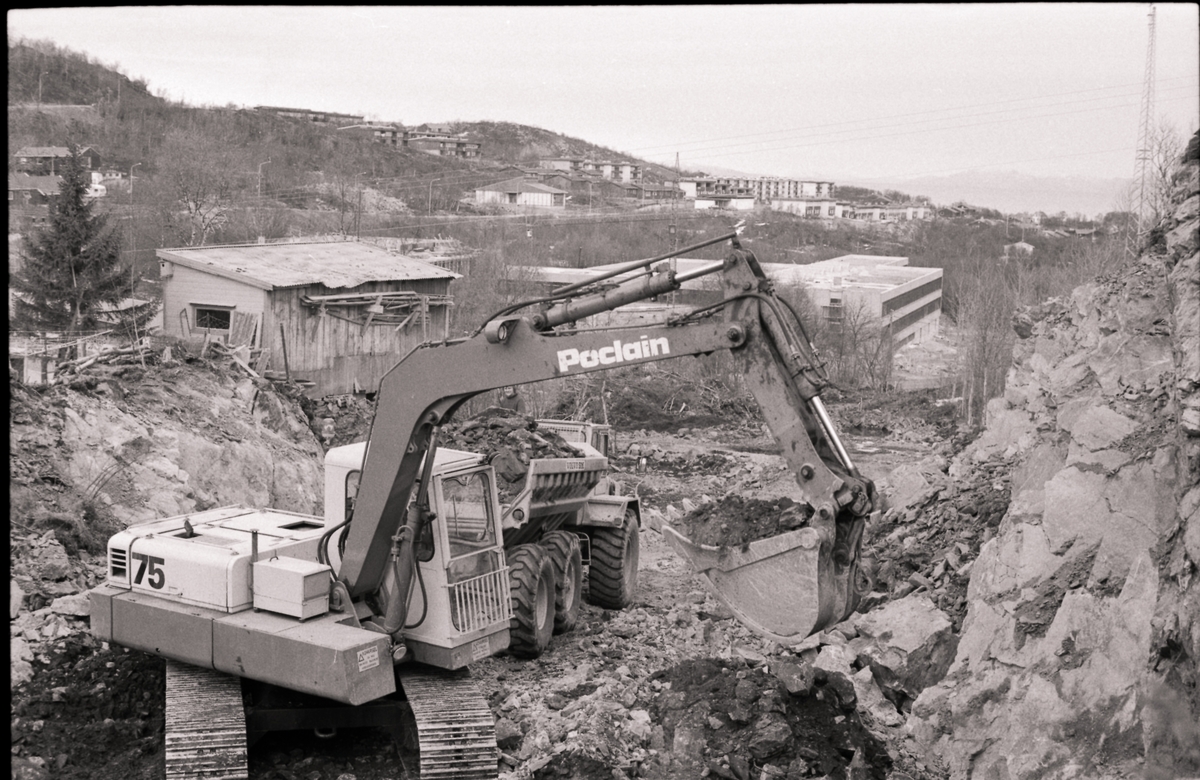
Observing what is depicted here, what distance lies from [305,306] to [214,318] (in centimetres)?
188

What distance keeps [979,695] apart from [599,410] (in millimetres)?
20491

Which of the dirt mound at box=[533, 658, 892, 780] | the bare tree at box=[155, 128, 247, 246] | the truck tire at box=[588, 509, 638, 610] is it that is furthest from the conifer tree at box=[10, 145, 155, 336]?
the dirt mound at box=[533, 658, 892, 780]

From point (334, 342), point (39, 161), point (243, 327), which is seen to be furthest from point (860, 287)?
point (39, 161)

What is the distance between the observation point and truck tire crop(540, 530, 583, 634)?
1163cm

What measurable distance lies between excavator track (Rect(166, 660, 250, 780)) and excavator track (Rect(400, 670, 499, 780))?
1.28m

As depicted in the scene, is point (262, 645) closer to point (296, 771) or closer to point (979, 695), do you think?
point (296, 771)

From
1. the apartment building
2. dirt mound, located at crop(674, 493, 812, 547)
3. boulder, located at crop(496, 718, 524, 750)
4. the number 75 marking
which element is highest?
the apartment building

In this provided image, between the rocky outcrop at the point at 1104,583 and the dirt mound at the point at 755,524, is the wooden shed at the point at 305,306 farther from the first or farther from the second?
the dirt mound at the point at 755,524

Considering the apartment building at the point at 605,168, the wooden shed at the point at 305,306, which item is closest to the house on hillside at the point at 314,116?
the apartment building at the point at 605,168

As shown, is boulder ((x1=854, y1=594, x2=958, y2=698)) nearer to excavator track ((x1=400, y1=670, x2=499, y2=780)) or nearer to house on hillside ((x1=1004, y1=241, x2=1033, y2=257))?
excavator track ((x1=400, y1=670, x2=499, y2=780))

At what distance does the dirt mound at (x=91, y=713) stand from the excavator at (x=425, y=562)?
572 millimetres

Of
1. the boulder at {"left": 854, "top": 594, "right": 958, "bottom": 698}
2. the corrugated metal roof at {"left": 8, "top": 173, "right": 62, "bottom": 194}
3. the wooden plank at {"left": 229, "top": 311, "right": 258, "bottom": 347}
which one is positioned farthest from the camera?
the corrugated metal roof at {"left": 8, "top": 173, "right": 62, "bottom": 194}

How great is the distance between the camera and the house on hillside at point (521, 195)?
224 feet

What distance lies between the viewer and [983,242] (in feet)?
211
